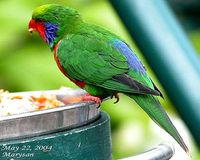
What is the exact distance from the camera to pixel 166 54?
1.58 meters

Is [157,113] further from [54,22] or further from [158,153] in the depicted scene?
[54,22]

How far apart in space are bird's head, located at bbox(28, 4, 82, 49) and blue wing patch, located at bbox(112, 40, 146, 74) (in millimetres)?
171

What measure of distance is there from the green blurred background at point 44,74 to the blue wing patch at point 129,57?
3.15 ft

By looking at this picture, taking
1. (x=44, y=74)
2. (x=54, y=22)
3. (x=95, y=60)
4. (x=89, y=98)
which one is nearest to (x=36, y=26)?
(x=54, y=22)

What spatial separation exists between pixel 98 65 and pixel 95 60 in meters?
0.02

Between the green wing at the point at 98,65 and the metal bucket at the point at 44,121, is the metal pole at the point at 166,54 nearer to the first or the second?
the green wing at the point at 98,65

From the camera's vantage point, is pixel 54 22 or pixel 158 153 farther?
pixel 54 22

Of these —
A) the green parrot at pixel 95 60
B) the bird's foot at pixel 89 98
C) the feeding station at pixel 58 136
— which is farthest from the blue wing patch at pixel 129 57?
the feeding station at pixel 58 136

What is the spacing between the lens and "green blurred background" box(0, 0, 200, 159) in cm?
287

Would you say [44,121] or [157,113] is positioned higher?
[44,121]

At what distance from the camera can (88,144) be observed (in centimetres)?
139

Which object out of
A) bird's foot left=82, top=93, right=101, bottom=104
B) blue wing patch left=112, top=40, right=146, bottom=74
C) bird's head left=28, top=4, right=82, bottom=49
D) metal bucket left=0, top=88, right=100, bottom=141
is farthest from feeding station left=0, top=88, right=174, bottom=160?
bird's head left=28, top=4, right=82, bottom=49

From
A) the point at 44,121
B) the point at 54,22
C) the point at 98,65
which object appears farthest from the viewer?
the point at 54,22

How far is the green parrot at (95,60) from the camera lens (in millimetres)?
1700
